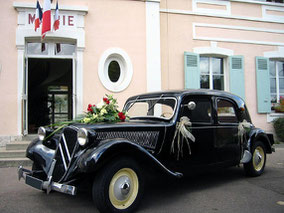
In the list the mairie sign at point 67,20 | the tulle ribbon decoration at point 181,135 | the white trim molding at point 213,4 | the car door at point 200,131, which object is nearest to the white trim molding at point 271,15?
the white trim molding at point 213,4

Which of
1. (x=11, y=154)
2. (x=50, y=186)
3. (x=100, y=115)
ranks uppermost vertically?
(x=100, y=115)

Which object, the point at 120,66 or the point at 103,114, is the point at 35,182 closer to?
the point at 103,114

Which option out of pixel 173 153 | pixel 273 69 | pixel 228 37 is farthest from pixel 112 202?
pixel 273 69

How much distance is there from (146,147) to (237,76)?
6515mm

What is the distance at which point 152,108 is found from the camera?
14.0 feet

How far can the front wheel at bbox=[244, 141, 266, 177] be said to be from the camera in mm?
4840

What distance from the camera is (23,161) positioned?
5828 millimetres

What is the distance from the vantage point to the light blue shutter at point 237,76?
897 cm

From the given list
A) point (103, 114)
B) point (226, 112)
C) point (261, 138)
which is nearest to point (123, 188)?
point (103, 114)

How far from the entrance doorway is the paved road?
6319 millimetres

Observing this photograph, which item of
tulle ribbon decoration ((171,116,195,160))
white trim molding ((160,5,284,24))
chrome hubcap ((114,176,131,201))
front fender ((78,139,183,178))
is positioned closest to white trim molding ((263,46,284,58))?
white trim molding ((160,5,284,24))

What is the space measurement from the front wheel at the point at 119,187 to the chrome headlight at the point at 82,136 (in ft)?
1.24

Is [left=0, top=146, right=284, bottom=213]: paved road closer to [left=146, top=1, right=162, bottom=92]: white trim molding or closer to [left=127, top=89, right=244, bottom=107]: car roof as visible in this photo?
[left=127, top=89, right=244, bottom=107]: car roof

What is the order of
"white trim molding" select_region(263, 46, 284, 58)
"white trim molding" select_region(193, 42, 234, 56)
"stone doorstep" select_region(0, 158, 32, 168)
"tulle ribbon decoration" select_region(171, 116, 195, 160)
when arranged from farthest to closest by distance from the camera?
"white trim molding" select_region(263, 46, 284, 58)
"white trim molding" select_region(193, 42, 234, 56)
"stone doorstep" select_region(0, 158, 32, 168)
"tulle ribbon decoration" select_region(171, 116, 195, 160)
